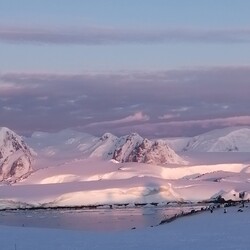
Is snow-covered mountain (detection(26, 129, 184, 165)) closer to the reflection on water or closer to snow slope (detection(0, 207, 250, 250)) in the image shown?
the reflection on water

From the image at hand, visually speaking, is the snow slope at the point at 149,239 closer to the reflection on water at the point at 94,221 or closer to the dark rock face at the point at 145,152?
the reflection on water at the point at 94,221

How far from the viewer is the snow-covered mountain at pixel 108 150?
406ft

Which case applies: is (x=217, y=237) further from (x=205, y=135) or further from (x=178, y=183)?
(x=205, y=135)

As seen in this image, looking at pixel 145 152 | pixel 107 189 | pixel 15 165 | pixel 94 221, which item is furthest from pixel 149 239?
pixel 145 152

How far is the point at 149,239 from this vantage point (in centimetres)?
2697

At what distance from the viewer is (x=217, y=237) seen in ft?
85.5

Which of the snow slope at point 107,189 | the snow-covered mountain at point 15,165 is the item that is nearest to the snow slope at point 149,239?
the snow slope at point 107,189

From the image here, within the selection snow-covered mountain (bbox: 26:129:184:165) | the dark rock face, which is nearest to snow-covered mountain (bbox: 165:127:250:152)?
snow-covered mountain (bbox: 26:129:184:165)

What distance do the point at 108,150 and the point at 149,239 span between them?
108m

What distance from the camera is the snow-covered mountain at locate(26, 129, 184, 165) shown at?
124 meters

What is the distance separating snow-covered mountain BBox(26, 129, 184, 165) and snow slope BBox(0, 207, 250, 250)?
84.9 metres

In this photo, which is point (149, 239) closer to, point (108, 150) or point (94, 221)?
→ point (94, 221)

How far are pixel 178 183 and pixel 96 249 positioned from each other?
244ft

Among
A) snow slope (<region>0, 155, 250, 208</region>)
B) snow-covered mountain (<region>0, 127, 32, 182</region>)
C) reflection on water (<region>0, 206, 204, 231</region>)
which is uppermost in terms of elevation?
snow-covered mountain (<region>0, 127, 32, 182</region>)
